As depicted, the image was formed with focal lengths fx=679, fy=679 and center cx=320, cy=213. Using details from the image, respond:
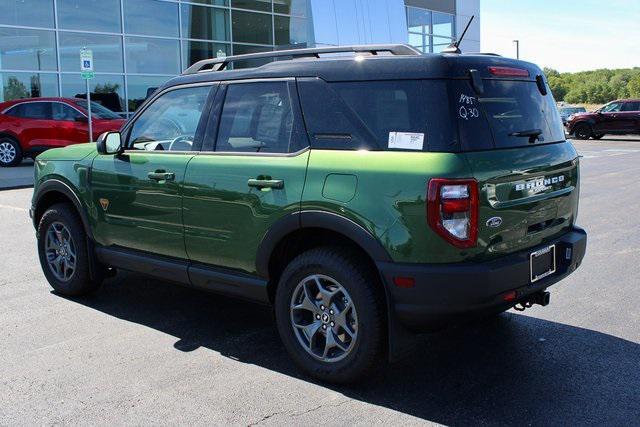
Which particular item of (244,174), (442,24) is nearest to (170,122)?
(244,174)

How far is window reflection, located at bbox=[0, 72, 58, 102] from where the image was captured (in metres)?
19.5

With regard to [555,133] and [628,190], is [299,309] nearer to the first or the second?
[555,133]

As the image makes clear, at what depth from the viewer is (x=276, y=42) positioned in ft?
87.8

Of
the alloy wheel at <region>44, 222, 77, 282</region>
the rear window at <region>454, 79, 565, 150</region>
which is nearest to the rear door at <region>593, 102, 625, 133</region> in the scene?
the rear window at <region>454, 79, 565, 150</region>

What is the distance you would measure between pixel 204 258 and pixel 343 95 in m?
1.50

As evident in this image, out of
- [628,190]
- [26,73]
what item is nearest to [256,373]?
[628,190]

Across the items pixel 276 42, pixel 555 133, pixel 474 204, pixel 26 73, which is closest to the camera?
pixel 474 204

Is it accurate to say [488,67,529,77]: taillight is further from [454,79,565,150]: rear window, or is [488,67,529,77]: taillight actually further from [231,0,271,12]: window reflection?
[231,0,271,12]: window reflection

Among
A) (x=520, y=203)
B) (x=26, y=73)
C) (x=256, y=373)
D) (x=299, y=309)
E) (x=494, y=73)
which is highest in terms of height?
(x=26, y=73)

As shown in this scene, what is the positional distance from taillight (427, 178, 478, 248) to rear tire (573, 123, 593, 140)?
1161 inches

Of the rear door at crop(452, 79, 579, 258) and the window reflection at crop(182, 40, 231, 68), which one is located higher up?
the window reflection at crop(182, 40, 231, 68)

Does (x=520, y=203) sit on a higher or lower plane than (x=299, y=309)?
higher

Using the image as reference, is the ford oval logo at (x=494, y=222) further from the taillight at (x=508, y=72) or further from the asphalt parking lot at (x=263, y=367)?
the asphalt parking lot at (x=263, y=367)

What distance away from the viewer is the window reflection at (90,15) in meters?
20.7
